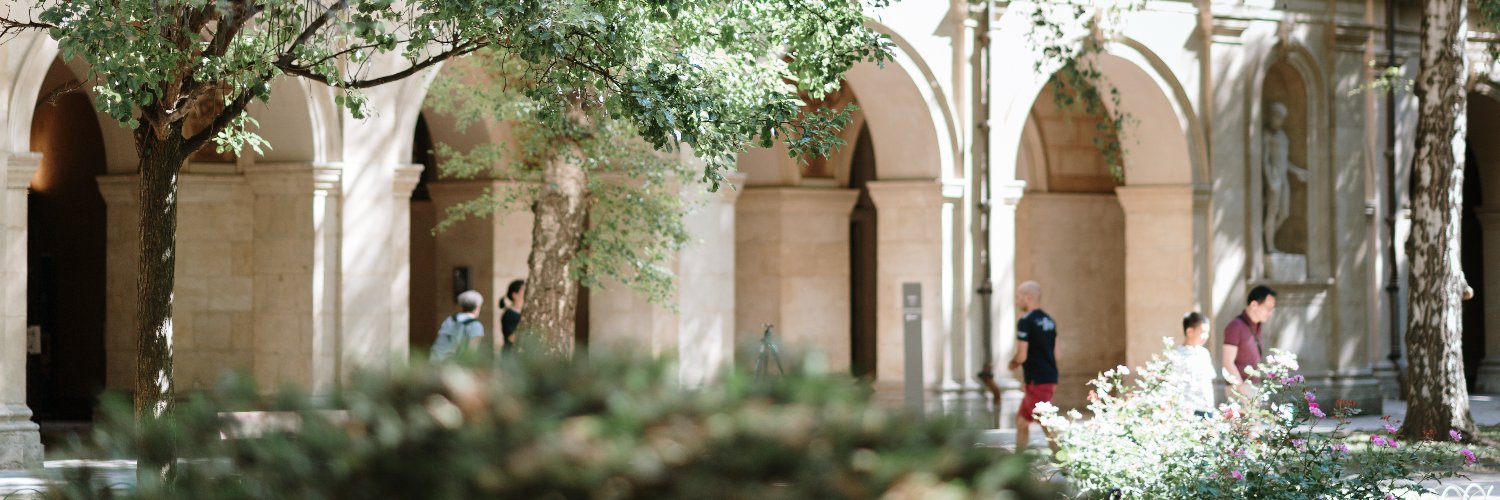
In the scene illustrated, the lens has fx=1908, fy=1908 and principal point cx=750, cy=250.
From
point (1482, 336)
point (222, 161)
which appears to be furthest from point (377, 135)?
point (1482, 336)

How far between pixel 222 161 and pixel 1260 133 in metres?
10.4

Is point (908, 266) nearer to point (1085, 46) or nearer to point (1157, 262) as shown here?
point (1085, 46)

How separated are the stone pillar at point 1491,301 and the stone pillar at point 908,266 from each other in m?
9.59

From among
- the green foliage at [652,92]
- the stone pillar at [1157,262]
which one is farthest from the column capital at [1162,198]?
the green foliage at [652,92]

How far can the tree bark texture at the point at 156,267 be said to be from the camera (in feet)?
27.3

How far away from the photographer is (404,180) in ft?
49.4

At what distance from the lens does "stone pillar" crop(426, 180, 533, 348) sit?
58.5 feet

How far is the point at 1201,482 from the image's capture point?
8.12 meters

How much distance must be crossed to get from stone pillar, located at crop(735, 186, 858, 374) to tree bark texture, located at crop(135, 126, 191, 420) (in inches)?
474

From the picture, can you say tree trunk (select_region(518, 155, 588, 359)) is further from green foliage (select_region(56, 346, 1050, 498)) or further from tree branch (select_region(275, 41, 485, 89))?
green foliage (select_region(56, 346, 1050, 498))

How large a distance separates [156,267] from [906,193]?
1030 centimetres

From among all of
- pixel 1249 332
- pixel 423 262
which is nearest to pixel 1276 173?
pixel 1249 332

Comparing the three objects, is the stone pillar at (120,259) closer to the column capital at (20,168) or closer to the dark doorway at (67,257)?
the dark doorway at (67,257)

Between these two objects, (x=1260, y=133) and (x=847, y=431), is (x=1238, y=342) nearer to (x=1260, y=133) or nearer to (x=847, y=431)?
(x=1260, y=133)
